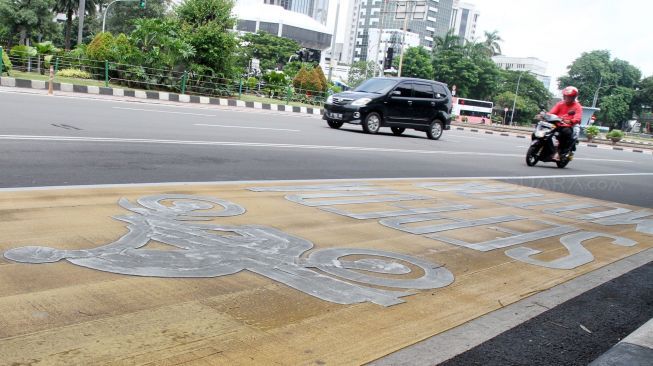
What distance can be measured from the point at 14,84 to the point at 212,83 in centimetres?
828

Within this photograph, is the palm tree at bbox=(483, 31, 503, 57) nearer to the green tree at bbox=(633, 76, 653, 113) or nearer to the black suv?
the green tree at bbox=(633, 76, 653, 113)

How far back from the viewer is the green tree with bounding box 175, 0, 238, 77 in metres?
24.7

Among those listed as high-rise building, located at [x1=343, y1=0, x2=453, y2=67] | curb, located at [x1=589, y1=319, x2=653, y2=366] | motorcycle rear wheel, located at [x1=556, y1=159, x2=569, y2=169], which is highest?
high-rise building, located at [x1=343, y1=0, x2=453, y2=67]

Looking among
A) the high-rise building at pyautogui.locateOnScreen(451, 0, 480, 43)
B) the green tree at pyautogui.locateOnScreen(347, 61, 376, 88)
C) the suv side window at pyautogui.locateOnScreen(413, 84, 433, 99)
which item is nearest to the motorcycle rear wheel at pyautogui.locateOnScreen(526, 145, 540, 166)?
the suv side window at pyautogui.locateOnScreen(413, 84, 433, 99)

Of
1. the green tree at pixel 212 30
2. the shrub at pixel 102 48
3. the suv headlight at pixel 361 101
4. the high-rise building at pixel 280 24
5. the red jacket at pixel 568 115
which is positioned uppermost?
the high-rise building at pixel 280 24

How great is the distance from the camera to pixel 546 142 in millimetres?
12219

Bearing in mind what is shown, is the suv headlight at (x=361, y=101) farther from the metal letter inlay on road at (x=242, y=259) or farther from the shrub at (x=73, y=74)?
the shrub at (x=73, y=74)

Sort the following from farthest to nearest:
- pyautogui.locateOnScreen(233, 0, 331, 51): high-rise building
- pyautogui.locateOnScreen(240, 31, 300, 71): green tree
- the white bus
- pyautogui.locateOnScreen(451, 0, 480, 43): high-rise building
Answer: pyautogui.locateOnScreen(451, 0, 480, 43): high-rise building, pyautogui.locateOnScreen(233, 0, 331, 51): high-rise building, pyautogui.locateOnScreen(240, 31, 300, 71): green tree, the white bus

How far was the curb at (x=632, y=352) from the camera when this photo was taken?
238 centimetres

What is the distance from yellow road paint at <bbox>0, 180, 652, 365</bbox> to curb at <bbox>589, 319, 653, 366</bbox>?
0.60 metres

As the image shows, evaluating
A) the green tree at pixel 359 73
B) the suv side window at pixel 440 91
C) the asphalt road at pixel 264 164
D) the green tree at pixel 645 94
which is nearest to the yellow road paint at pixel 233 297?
the asphalt road at pixel 264 164

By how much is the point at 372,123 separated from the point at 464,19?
160335mm

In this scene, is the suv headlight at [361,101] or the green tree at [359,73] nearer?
the suv headlight at [361,101]

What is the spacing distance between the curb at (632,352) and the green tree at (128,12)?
59.0 m
